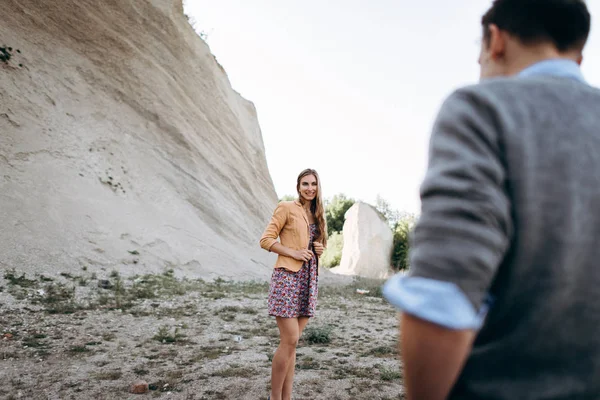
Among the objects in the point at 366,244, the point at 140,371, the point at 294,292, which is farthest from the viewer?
the point at 366,244

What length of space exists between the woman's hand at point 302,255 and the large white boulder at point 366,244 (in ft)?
80.5

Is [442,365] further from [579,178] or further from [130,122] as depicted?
[130,122]

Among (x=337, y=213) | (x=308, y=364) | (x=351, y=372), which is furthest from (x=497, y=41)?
(x=337, y=213)

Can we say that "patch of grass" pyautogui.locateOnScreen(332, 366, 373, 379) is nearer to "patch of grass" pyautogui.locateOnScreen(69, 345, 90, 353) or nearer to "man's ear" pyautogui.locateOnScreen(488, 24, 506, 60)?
"patch of grass" pyautogui.locateOnScreen(69, 345, 90, 353)

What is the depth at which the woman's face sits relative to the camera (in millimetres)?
4125

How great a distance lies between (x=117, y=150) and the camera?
12992 millimetres

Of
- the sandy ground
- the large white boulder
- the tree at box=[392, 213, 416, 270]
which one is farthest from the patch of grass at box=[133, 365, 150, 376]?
the tree at box=[392, 213, 416, 270]

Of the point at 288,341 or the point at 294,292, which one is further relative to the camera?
the point at 294,292

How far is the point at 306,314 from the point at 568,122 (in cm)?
325

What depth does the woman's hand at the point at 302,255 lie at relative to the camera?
3775 millimetres

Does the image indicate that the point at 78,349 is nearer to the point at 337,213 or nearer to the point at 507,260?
the point at 507,260

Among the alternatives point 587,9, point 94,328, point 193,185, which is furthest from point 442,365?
point 193,185

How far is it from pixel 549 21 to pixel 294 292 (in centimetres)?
311

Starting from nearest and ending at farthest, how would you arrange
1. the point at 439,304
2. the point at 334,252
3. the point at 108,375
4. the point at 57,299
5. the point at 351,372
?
1. the point at 439,304
2. the point at 108,375
3. the point at 351,372
4. the point at 57,299
5. the point at 334,252
